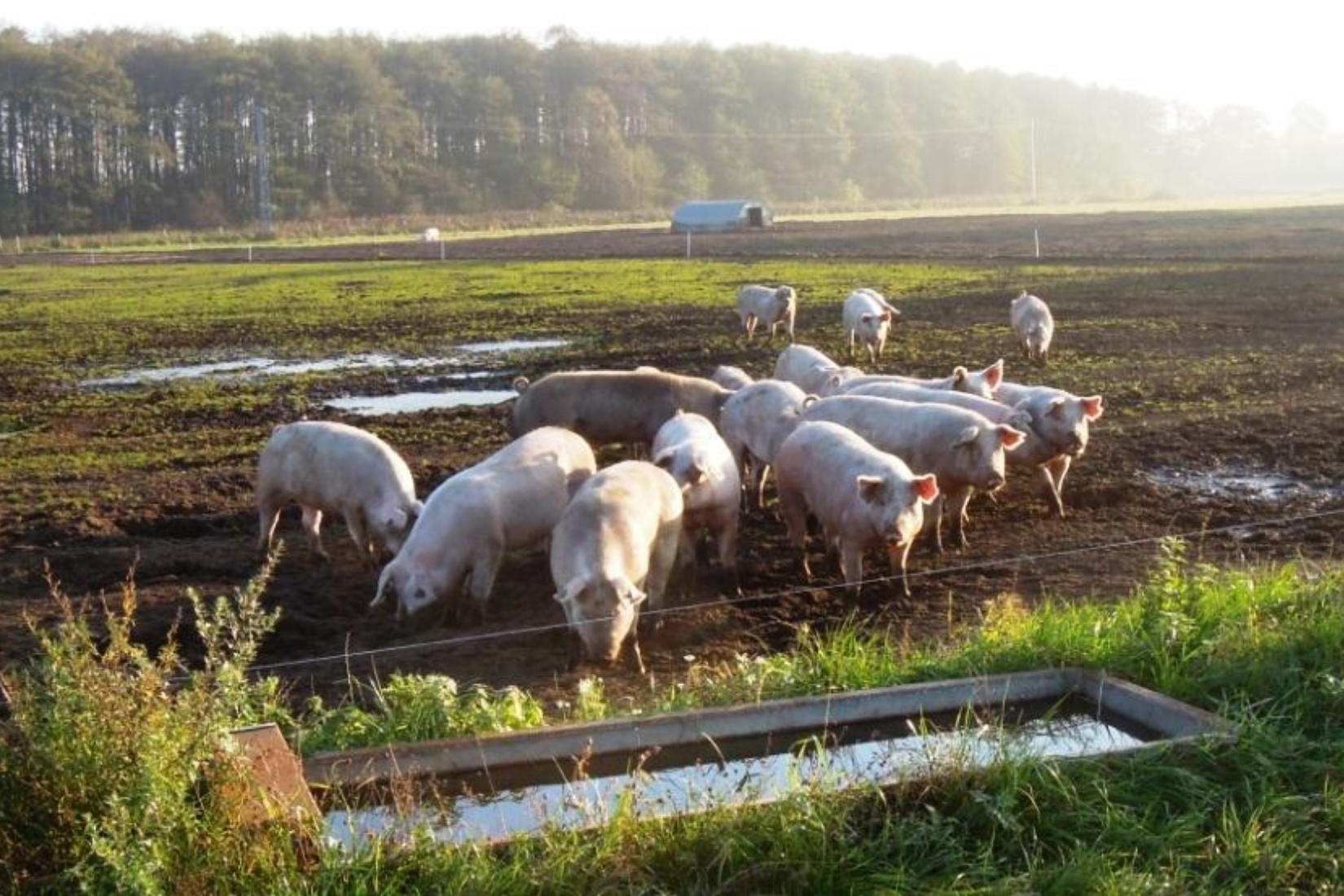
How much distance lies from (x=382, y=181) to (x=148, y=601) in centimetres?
9238

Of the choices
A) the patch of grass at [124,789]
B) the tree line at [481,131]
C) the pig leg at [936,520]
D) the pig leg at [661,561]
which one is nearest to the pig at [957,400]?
the pig leg at [936,520]

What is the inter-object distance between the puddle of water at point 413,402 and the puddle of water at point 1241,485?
791cm

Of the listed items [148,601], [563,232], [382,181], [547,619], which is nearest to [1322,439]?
[547,619]

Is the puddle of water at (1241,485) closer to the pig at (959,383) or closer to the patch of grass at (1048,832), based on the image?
the pig at (959,383)

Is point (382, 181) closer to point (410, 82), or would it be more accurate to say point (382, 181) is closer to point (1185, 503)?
point (410, 82)

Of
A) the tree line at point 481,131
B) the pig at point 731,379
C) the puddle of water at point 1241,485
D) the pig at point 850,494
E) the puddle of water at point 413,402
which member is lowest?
the puddle of water at point 1241,485

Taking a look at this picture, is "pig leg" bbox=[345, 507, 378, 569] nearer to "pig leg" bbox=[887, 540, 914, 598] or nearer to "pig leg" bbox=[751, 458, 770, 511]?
"pig leg" bbox=[751, 458, 770, 511]

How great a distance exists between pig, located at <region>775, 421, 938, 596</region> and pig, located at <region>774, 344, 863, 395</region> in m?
3.19

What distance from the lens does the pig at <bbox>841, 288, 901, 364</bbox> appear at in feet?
65.7

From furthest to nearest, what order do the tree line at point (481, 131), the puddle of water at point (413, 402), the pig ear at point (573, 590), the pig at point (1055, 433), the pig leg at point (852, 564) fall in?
1. the tree line at point (481, 131)
2. the puddle of water at point (413, 402)
3. the pig at point (1055, 433)
4. the pig leg at point (852, 564)
5. the pig ear at point (573, 590)

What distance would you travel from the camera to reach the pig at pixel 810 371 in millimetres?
13844

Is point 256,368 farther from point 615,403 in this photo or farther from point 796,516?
point 796,516

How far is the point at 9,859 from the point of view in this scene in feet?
14.7

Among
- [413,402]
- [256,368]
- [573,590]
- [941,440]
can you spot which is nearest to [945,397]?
[941,440]
